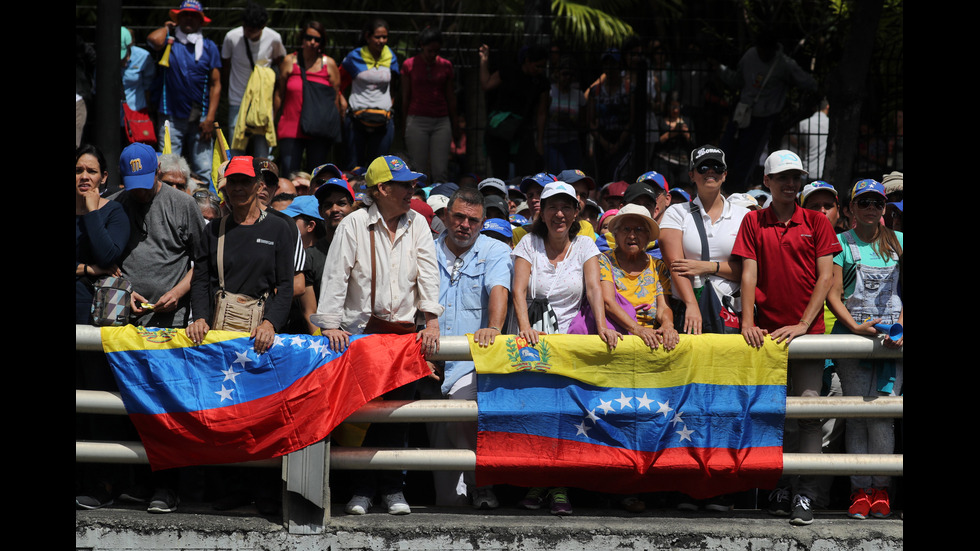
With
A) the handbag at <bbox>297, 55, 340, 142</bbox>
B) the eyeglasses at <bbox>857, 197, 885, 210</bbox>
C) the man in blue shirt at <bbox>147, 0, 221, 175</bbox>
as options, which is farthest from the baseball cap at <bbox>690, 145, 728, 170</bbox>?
the man in blue shirt at <bbox>147, 0, 221, 175</bbox>

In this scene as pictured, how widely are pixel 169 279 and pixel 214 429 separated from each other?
118 centimetres

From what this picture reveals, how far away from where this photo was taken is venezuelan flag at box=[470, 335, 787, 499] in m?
5.88

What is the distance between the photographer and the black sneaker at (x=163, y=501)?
231 inches

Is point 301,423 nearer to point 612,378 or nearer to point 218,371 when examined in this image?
point 218,371

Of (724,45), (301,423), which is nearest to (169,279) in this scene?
(301,423)

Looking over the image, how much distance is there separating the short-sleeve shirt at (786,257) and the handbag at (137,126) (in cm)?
698

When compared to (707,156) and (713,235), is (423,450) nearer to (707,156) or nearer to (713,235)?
(713,235)

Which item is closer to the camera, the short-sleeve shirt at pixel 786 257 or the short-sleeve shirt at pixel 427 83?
the short-sleeve shirt at pixel 786 257

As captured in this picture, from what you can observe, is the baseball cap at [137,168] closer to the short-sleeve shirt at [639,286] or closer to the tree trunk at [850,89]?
the short-sleeve shirt at [639,286]

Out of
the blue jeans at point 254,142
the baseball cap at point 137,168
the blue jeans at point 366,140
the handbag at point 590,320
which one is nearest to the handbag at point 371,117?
the blue jeans at point 366,140

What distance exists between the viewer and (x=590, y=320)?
6.34 m

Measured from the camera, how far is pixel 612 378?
5.94 metres

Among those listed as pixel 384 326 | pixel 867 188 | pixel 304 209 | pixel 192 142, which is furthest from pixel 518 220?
pixel 192 142

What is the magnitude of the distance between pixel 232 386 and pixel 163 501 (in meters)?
0.83
